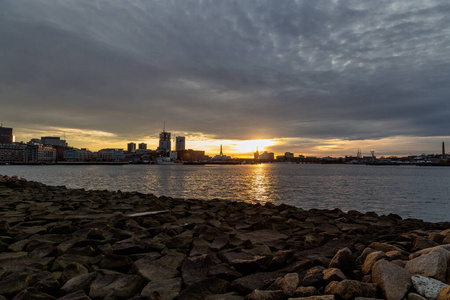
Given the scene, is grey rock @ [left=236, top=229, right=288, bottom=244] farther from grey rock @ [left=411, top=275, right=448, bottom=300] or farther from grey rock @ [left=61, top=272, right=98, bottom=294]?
grey rock @ [left=411, top=275, right=448, bottom=300]

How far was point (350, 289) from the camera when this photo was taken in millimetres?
3258

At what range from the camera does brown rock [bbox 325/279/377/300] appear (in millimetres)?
3236

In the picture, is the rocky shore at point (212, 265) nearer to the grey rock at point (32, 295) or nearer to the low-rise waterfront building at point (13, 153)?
the grey rock at point (32, 295)

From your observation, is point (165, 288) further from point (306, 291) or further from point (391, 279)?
point (391, 279)

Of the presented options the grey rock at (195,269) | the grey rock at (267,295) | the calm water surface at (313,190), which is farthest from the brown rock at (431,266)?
the calm water surface at (313,190)

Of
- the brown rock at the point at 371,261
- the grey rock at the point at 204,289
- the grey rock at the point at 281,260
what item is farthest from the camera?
the grey rock at the point at 281,260

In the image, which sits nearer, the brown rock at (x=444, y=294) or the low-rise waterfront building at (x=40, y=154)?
the brown rock at (x=444, y=294)

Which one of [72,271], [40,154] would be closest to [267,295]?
[72,271]

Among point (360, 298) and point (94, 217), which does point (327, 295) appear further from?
point (94, 217)

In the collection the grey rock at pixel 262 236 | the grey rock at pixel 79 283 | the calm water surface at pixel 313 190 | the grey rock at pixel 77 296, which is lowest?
the calm water surface at pixel 313 190

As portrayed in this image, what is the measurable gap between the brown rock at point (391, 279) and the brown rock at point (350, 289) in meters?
0.14

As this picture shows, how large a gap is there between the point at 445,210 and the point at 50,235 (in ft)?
71.6

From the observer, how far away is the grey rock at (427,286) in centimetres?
321

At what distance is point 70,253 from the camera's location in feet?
17.2
